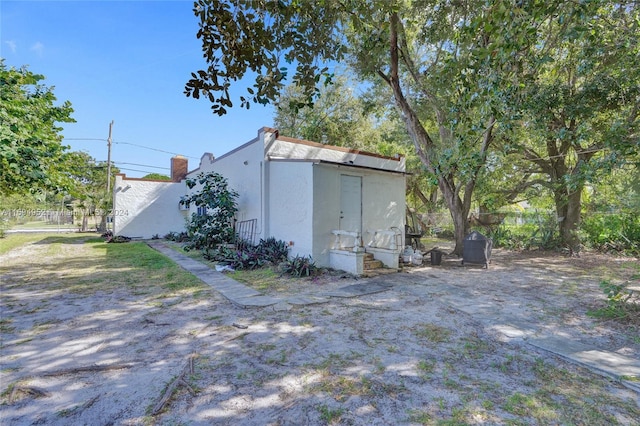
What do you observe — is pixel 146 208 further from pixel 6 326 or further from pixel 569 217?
pixel 569 217

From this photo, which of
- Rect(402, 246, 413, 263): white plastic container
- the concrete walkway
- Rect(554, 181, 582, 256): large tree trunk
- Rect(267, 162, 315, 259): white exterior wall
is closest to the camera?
the concrete walkway

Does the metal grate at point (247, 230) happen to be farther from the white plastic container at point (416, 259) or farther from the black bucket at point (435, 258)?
the black bucket at point (435, 258)

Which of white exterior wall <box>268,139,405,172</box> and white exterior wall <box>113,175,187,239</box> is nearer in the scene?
white exterior wall <box>268,139,405,172</box>

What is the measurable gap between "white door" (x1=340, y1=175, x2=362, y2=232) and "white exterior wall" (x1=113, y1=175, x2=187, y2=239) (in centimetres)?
1319

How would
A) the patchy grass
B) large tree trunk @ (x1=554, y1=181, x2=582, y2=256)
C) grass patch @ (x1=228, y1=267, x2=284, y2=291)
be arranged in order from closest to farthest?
the patchy grass, grass patch @ (x1=228, y1=267, x2=284, y2=291), large tree trunk @ (x1=554, y1=181, x2=582, y2=256)

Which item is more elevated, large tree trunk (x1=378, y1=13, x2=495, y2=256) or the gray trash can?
large tree trunk (x1=378, y1=13, x2=495, y2=256)

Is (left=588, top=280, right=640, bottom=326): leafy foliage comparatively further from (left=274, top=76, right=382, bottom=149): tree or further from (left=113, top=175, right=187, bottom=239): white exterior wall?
(left=113, top=175, right=187, bottom=239): white exterior wall

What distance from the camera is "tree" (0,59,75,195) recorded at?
470cm

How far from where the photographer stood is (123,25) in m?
5.55

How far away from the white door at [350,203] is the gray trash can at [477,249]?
3432 millimetres

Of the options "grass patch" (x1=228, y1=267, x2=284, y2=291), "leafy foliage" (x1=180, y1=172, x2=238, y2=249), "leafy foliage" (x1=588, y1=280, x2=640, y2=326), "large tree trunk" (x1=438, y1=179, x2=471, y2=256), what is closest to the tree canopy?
"large tree trunk" (x1=438, y1=179, x2=471, y2=256)

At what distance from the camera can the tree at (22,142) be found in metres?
4.70

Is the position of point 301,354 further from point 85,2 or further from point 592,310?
point 85,2

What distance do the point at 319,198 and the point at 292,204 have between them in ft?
3.57
